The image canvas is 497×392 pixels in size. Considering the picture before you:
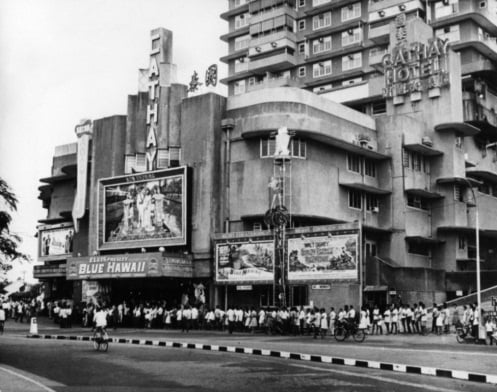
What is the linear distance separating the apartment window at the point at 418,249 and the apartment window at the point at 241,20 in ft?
129

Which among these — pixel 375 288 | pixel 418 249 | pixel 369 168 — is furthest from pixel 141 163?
pixel 418 249

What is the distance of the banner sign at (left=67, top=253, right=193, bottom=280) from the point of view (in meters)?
41.8

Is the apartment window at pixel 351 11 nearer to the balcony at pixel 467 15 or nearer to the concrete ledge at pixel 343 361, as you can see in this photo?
the balcony at pixel 467 15

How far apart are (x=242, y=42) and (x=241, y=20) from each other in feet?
8.65

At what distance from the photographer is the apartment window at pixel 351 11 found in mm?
70537

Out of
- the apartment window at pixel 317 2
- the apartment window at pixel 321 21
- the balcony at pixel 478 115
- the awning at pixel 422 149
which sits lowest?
the awning at pixel 422 149

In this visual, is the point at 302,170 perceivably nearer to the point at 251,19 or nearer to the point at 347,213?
the point at 347,213

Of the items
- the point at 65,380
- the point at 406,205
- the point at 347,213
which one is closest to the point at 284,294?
the point at 347,213

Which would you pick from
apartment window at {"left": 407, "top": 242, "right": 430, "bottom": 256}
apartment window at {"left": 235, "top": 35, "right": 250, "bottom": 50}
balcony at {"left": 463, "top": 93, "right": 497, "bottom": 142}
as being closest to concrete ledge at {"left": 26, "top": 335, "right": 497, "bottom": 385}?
apartment window at {"left": 407, "top": 242, "right": 430, "bottom": 256}

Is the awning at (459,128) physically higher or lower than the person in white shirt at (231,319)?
higher

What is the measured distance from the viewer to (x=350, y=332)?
3041 centimetres

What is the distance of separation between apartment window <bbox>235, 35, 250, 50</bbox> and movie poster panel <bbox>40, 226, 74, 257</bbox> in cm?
3326

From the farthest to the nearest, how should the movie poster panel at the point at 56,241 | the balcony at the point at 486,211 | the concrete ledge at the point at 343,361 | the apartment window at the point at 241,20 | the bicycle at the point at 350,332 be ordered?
the apartment window at the point at 241,20 → the movie poster panel at the point at 56,241 → the balcony at the point at 486,211 → the bicycle at the point at 350,332 → the concrete ledge at the point at 343,361

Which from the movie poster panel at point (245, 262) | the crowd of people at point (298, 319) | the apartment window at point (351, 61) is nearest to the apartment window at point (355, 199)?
the crowd of people at point (298, 319)
